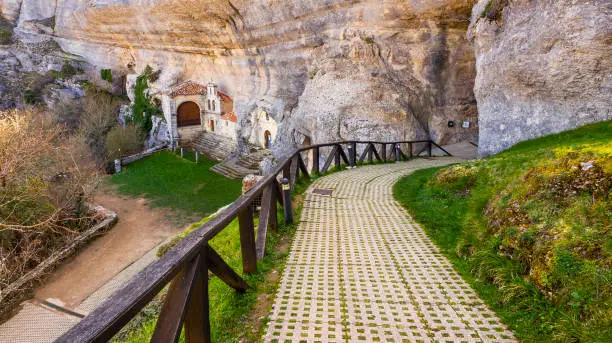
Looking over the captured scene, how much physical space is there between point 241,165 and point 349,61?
35.0 ft

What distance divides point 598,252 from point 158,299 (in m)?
5.38

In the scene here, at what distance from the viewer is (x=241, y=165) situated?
82.0 feet

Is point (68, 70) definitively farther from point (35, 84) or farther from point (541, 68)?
point (541, 68)

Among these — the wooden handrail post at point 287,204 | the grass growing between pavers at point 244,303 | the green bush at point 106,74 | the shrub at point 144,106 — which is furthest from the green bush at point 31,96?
the wooden handrail post at point 287,204

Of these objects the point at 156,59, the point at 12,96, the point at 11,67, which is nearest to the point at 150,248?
the point at 156,59

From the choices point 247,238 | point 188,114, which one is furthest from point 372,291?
point 188,114

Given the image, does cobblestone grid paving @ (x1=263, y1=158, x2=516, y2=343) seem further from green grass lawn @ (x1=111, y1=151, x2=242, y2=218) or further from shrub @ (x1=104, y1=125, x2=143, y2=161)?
shrub @ (x1=104, y1=125, x2=143, y2=161)

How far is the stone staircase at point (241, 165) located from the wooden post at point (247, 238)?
19.3m

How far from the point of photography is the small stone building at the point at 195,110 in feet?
97.5

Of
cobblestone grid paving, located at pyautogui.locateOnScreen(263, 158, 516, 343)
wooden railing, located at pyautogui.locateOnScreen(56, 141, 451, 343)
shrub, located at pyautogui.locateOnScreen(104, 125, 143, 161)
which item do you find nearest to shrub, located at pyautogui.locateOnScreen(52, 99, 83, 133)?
shrub, located at pyautogui.locateOnScreen(104, 125, 143, 161)

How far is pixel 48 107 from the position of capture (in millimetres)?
33219

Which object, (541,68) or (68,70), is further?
(68,70)

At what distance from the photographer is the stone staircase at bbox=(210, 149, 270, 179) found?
24.0m

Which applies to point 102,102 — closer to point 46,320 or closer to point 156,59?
point 156,59
